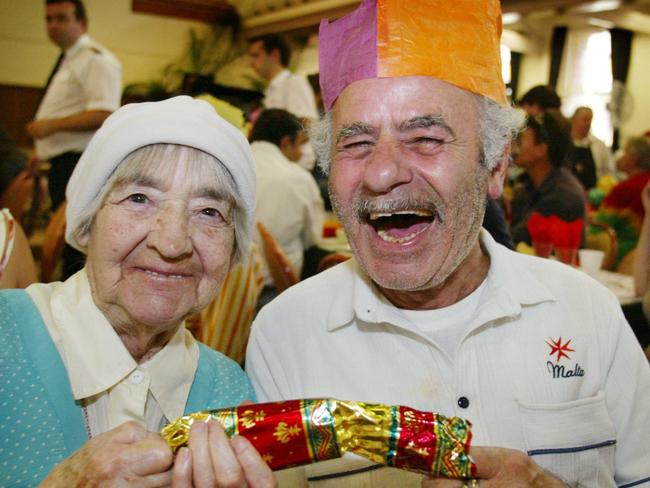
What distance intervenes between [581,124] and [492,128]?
19.7ft

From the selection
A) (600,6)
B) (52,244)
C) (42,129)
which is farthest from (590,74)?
(52,244)

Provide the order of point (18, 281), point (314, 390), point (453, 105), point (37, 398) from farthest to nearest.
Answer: point (18, 281), point (314, 390), point (453, 105), point (37, 398)

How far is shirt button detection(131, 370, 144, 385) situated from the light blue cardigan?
0.14 metres

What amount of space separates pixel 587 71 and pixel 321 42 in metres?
11.8

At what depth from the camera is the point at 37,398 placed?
133cm

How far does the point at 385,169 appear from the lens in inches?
59.1

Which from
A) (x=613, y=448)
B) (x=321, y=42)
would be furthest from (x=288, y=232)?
(x=613, y=448)

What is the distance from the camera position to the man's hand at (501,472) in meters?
1.22

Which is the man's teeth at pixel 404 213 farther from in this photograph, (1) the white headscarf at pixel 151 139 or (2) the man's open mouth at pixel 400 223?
(1) the white headscarf at pixel 151 139

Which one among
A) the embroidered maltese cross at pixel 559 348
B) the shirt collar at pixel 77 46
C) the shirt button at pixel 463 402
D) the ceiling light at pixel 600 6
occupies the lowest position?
the shirt button at pixel 463 402

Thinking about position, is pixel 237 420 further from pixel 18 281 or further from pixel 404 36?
pixel 18 281

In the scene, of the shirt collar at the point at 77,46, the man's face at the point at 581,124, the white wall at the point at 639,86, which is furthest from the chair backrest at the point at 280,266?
the white wall at the point at 639,86

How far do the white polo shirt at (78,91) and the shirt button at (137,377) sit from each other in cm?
357

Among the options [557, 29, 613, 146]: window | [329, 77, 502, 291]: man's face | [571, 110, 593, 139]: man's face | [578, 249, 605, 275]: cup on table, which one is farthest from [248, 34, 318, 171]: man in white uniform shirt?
[557, 29, 613, 146]: window
